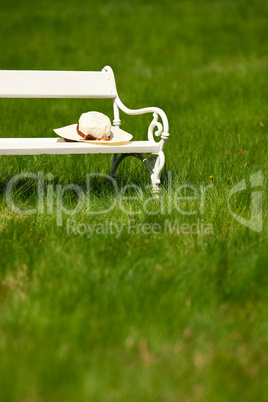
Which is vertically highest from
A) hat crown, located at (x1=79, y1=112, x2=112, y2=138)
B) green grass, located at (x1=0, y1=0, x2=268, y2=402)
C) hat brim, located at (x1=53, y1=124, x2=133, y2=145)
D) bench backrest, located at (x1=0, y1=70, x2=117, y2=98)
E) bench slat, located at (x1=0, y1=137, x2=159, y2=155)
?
bench backrest, located at (x1=0, y1=70, x2=117, y2=98)

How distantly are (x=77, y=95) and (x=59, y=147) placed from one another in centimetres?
91

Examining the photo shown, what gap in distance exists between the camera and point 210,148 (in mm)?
4781

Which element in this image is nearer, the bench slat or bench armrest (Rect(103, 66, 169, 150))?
the bench slat

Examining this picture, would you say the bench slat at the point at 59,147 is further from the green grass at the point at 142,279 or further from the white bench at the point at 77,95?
the green grass at the point at 142,279

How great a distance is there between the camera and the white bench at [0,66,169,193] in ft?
10.7

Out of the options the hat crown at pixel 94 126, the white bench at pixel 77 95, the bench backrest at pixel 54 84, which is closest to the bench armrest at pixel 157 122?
the white bench at pixel 77 95

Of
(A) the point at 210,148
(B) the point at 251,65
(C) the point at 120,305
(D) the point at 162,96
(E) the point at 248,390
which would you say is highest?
(B) the point at 251,65

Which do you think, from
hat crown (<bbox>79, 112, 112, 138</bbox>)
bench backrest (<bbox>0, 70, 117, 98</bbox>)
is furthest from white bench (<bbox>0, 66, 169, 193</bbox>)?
hat crown (<bbox>79, 112, 112, 138</bbox>)

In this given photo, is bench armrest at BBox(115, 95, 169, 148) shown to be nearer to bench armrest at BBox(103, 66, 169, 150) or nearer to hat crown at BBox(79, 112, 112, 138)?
bench armrest at BBox(103, 66, 169, 150)

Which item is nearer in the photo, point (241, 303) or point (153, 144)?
point (241, 303)

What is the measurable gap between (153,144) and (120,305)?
156 centimetres

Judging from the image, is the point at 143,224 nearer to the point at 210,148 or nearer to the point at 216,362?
the point at 216,362

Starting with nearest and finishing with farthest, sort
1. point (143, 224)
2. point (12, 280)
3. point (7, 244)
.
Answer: point (12, 280), point (7, 244), point (143, 224)

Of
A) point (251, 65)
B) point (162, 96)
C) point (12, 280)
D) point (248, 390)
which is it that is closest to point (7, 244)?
point (12, 280)
